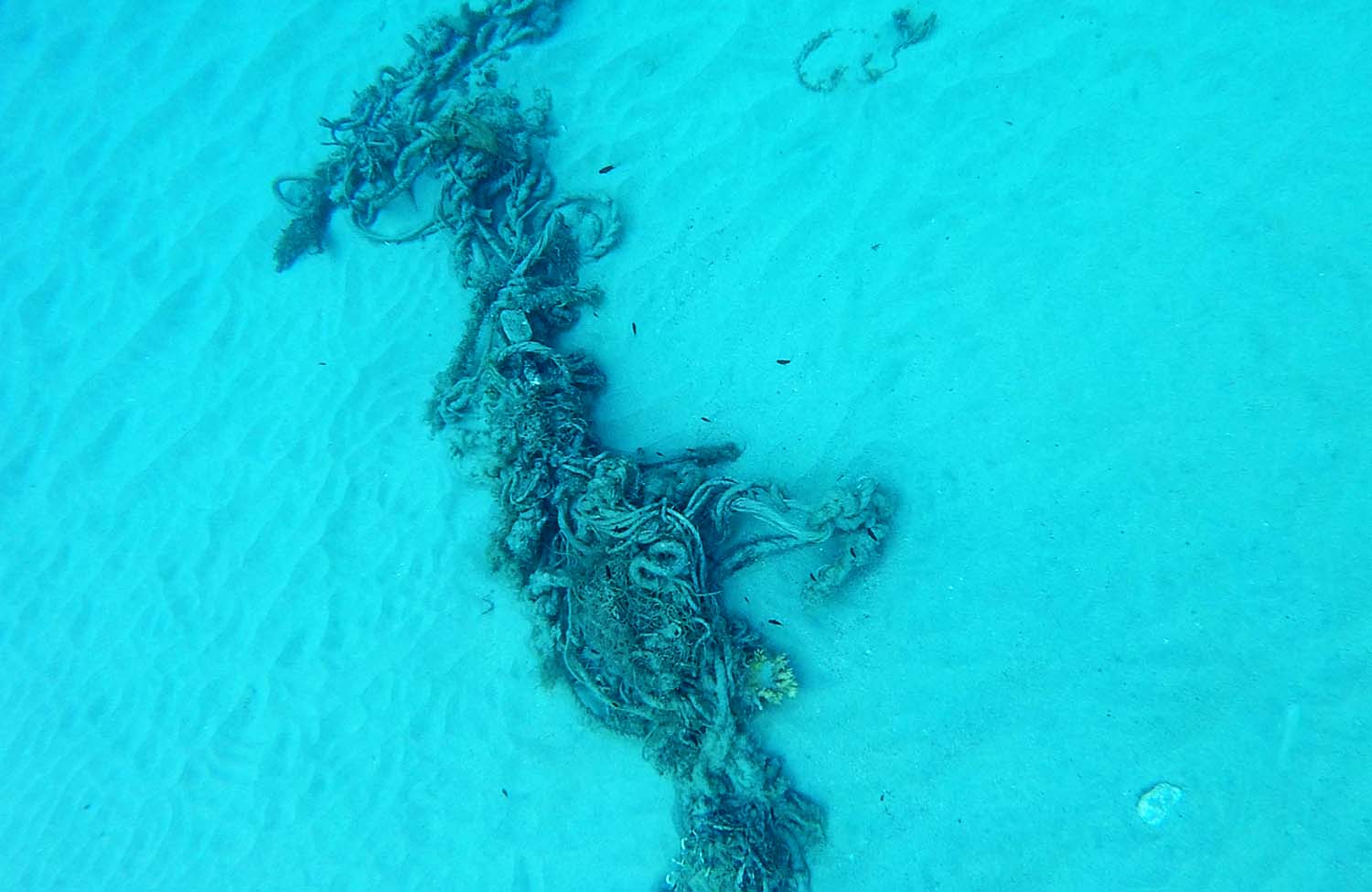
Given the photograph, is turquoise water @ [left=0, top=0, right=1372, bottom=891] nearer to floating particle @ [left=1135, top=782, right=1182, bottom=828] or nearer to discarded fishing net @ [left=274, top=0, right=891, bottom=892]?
floating particle @ [left=1135, top=782, right=1182, bottom=828]

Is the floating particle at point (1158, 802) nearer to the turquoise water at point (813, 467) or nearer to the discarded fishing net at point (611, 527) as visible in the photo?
the turquoise water at point (813, 467)

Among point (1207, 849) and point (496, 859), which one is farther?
point (496, 859)

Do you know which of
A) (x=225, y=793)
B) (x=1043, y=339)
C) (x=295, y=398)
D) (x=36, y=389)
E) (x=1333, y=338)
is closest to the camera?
(x=1333, y=338)

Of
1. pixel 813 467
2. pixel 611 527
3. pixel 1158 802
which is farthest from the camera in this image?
pixel 813 467

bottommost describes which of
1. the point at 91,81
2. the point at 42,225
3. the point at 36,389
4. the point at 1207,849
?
the point at 1207,849

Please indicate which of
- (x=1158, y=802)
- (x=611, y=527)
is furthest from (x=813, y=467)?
(x=1158, y=802)

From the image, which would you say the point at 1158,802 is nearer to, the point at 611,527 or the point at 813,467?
the point at 813,467

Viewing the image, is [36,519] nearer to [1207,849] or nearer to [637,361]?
[637,361]

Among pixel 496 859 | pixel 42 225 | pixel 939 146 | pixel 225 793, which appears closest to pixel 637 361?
pixel 939 146
